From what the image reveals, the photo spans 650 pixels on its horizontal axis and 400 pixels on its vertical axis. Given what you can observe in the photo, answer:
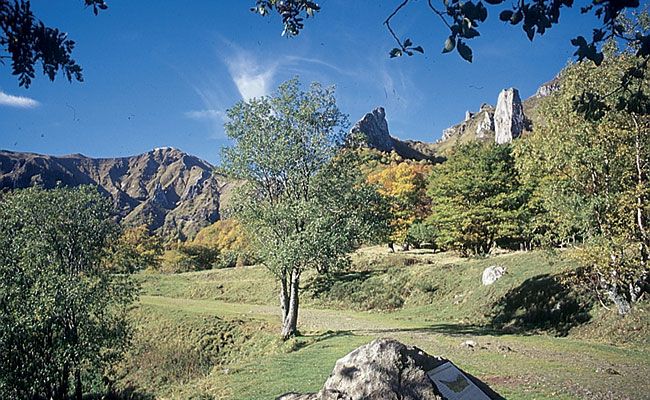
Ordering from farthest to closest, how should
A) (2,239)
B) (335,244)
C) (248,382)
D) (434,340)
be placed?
(335,244)
(434,340)
(2,239)
(248,382)

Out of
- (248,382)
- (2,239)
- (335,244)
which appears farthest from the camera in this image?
(335,244)

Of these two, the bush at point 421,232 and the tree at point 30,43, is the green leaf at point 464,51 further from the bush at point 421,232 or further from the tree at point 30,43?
the bush at point 421,232

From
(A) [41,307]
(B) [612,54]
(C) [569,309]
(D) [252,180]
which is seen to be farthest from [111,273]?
(B) [612,54]

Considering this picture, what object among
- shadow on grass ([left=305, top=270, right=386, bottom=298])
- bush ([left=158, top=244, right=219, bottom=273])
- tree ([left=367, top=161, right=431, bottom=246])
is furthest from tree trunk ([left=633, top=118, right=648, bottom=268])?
bush ([left=158, top=244, right=219, bottom=273])

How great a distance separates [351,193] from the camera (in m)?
24.5

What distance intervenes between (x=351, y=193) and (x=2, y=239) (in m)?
16.2

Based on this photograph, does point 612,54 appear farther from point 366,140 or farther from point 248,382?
point 248,382

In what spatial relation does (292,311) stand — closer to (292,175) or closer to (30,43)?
(292,175)

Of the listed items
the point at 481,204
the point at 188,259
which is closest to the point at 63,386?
the point at 481,204

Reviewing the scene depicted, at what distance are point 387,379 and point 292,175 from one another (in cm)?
1932

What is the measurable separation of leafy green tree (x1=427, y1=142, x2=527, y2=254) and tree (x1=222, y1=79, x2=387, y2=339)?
21.3 m

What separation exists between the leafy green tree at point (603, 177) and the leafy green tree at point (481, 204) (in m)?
20.3

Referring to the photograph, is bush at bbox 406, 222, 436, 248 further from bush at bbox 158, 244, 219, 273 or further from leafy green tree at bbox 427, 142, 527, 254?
bush at bbox 158, 244, 219, 273

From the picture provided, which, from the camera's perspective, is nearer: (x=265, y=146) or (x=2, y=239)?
(x=2, y=239)
